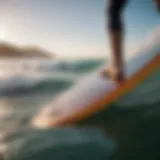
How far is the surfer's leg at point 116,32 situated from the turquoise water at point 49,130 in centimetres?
5

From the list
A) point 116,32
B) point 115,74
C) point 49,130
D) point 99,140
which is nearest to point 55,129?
point 49,130

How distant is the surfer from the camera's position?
3.28 ft

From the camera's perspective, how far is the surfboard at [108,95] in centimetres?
100

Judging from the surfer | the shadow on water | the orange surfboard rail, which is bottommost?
the shadow on water

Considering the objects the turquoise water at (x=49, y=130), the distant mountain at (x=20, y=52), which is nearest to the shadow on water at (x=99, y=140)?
the turquoise water at (x=49, y=130)

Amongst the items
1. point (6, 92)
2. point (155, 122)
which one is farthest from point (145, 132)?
point (6, 92)

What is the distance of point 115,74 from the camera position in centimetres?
100

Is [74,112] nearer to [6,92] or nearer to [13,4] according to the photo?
[6,92]

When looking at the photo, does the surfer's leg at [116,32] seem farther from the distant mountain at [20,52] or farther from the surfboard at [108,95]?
the distant mountain at [20,52]

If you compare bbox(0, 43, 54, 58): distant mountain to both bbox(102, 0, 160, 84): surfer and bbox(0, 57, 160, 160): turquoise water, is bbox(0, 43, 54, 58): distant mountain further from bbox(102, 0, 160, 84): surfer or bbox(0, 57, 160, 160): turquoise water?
bbox(102, 0, 160, 84): surfer

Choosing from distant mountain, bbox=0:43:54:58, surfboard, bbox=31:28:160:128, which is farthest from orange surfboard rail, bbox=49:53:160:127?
distant mountain, bbox=0:43:54:58

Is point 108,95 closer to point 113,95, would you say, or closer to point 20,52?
point 113,95

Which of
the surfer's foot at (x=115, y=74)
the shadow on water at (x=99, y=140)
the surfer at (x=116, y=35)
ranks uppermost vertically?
the surfer at (x=116, y=35)

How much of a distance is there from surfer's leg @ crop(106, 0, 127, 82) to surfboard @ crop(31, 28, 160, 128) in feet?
0.08
